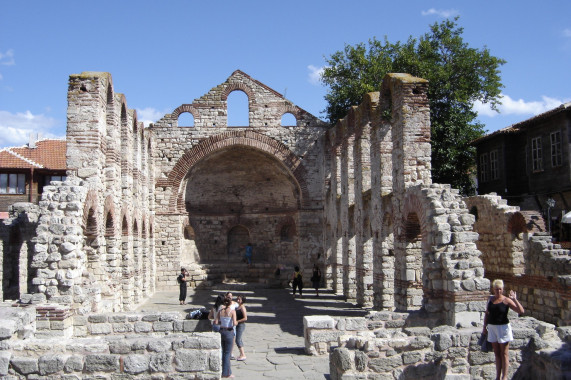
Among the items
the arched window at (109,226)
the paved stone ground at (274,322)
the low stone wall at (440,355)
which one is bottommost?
the paved stone ground at (274,322)

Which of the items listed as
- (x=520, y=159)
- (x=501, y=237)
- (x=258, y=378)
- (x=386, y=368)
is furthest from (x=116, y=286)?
(x=520, y=159)

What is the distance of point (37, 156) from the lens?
99.2 ft

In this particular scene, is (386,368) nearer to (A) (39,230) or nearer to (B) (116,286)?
(A) (39,230)

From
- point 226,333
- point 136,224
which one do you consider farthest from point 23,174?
point 226,333

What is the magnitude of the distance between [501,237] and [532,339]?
7953 mm

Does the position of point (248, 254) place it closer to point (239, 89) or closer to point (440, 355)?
point (239, 89)

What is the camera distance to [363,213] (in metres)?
16.7

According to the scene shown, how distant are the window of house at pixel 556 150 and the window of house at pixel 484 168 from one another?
438 cm

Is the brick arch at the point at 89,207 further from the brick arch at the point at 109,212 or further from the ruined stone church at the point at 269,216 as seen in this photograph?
the brick arch at the point at 109,212

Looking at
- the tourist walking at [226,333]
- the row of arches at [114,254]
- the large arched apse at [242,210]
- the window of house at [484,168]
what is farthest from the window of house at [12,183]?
the tourist walking at [226,333]

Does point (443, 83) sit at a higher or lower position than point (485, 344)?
higher

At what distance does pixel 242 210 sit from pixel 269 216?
1.27 m

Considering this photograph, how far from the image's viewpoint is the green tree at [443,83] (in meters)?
22.7

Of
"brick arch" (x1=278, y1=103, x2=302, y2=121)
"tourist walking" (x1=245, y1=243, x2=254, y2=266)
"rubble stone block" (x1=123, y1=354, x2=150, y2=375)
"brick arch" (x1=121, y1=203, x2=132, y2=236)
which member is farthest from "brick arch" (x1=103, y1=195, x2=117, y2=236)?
"tourist walking" (x1=245, y1=243, x2=254, y2=266)
